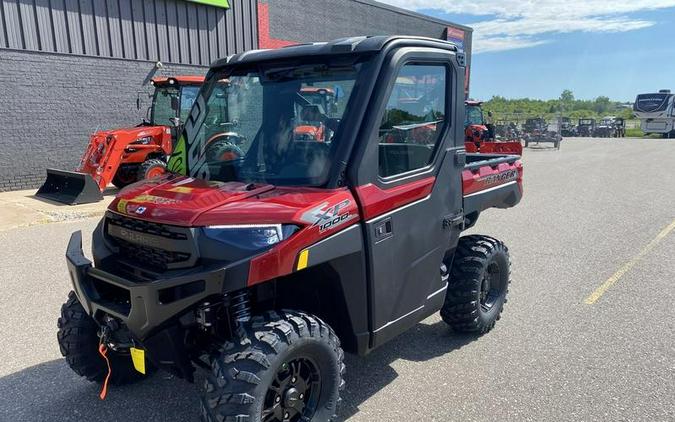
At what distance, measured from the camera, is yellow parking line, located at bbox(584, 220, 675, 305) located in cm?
508

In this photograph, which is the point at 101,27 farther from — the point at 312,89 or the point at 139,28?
the point at 312,89

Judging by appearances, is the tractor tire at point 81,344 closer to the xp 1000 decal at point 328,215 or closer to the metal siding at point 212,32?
the xp 1000 decal at point 328,215

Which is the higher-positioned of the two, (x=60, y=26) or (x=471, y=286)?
(x=60, y=26)

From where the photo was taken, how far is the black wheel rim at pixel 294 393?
2.60 metres

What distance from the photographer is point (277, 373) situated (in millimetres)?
2551

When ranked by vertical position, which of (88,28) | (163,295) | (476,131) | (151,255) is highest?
(88,28)

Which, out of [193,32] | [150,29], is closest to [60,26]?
[150,29]

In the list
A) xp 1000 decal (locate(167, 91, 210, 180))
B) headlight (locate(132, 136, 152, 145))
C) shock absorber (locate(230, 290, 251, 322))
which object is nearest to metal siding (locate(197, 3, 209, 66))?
headlight (locate(132, 136, 152, 145))

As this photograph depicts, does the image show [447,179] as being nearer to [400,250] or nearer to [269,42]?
[400,250]

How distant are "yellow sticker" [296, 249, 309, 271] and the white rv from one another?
4262 centimetres

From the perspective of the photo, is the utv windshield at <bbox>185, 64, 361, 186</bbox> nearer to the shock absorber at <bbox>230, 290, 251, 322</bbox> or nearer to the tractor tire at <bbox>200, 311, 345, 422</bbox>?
the shock absorber at <bbox>230, 290, 251, 322</bbox>

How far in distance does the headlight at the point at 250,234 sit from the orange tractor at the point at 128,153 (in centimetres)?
825

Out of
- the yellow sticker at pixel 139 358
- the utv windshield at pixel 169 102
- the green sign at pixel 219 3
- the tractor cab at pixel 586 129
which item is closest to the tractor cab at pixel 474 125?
the green sign at pixel 219 3

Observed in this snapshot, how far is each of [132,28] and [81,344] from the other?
12.7 meters
